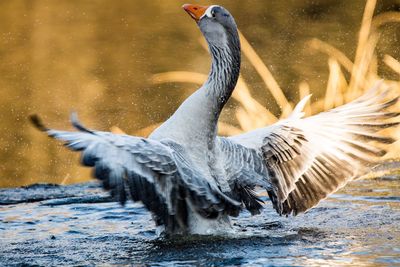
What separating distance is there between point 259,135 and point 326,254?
1.65m

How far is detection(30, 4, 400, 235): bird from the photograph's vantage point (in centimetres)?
529

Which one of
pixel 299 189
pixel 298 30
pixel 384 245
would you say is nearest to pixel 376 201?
pixel 299 189

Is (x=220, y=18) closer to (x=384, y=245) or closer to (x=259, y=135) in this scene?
(x=259, y=135)

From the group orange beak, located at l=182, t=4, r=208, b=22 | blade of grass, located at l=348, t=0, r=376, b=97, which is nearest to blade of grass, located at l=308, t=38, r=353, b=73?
blade of grass, located at l=348, t=0, r=376, b=97

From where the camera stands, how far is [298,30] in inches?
571

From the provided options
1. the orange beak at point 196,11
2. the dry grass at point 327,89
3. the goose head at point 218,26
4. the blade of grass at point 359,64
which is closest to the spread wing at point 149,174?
the goose head at point 218,26

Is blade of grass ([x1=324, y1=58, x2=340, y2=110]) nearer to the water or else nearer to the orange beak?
the water

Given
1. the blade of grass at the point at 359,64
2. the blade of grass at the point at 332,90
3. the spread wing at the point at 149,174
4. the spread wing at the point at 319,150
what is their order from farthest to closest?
1. the blade of grass at the point at 359,64
2. the blade of grass at the point at 332,90
3. the spread wing at the point at 319,150
4. the spread wing at the point at 149,174

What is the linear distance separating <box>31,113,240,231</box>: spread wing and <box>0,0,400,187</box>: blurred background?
4.10 m

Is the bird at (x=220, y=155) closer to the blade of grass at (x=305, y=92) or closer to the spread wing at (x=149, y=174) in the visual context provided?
the spread wing at (x=149, y=174)

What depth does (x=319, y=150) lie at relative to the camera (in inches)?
276

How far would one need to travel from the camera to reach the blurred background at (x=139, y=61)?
35.8 feet

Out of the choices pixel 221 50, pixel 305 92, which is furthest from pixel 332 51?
pixel 221 50

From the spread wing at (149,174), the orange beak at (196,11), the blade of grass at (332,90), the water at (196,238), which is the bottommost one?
the water at (196,238)
